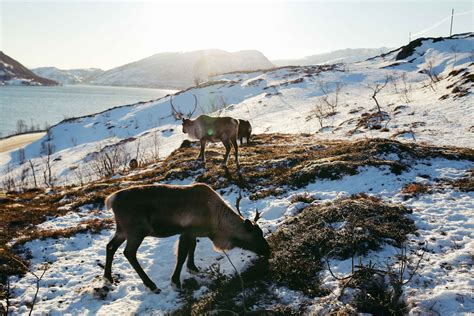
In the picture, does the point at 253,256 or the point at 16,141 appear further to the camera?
the point at 16,141

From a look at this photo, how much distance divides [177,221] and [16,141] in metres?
70.1

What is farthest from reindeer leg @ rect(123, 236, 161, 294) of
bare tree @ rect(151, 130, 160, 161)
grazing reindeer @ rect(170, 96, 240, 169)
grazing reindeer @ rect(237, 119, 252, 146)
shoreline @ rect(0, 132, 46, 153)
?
shoreline @ rect(0, 132, 46, 153)

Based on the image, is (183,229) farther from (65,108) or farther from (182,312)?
(65,108)

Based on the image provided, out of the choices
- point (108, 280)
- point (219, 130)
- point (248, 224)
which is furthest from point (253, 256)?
point (219, 130)

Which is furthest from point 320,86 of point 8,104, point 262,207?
point 8,104

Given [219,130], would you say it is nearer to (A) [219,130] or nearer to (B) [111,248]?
Result: (A) [219,130]

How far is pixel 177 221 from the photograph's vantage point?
736cm

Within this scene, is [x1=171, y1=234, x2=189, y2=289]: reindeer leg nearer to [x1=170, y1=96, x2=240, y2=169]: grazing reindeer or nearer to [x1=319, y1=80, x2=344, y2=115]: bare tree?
[x1=170, y1=96, x2=240, y2=169]: grazing reindeer

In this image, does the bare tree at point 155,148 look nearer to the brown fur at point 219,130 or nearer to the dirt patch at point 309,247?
the brown fur at point 219,130

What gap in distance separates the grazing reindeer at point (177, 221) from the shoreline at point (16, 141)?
6099 centimetres

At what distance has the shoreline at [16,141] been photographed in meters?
58.6

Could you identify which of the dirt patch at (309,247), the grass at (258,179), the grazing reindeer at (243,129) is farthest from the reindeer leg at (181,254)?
the grazing reindeer at (243,129)

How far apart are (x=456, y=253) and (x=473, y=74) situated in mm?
29626

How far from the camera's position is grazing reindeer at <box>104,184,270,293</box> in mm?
7184
